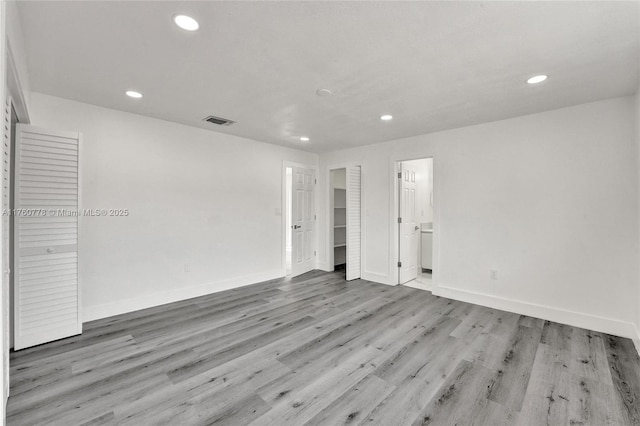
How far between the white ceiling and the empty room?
20 mm

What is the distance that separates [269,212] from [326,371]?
3.12 metres

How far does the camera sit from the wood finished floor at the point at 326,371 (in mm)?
1801

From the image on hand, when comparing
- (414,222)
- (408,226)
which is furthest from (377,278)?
(414,222)

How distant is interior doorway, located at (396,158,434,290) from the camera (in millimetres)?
4754

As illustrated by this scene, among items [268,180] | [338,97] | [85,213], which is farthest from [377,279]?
[85,213]

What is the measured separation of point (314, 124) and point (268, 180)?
1.52m

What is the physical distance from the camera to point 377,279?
194 inches

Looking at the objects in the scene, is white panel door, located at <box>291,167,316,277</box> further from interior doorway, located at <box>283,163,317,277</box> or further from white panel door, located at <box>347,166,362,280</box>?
white panel door, located at <box>347,166,362,280</box>

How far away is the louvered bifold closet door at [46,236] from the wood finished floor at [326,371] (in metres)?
0.24

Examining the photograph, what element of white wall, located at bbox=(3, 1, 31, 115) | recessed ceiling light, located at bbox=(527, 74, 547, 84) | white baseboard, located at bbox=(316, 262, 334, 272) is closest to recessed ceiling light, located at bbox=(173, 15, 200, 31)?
white wall, located at bbox=(3, 1, 31, 115)

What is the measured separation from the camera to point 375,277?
195 inches

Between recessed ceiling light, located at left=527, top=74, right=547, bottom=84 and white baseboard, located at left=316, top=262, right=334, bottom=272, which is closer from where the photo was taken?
recessed ceiling light, located at left=527, top=74, right=547, bottom=84

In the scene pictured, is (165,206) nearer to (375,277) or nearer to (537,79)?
(375,277)

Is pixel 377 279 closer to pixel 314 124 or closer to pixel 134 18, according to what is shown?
pixel 314 124
